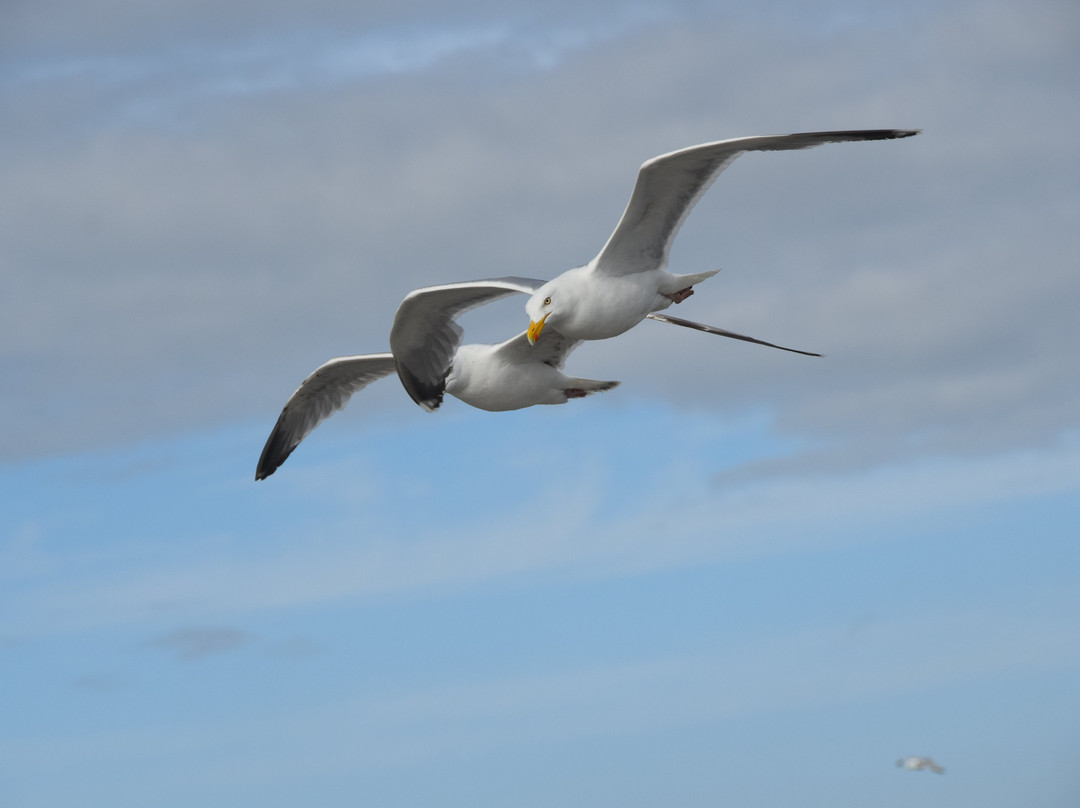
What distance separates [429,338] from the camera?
19203 millimetres

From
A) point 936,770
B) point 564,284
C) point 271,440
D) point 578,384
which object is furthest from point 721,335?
point 936,770

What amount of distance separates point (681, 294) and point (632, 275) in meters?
0.76

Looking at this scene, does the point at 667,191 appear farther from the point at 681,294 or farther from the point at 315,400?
the point at 315,400

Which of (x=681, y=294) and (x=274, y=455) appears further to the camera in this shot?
(x=274, y=455)

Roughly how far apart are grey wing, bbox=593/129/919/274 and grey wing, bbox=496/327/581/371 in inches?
98.6

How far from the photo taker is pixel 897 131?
1455 centimetres

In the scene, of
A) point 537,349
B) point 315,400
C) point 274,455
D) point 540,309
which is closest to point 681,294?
point 540,309

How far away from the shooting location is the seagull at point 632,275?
16.2m

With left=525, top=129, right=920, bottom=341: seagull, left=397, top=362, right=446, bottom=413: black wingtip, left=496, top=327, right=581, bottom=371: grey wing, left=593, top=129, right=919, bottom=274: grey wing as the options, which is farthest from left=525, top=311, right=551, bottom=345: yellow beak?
left=397, top=362, right=446, bottom=413: black wingtip

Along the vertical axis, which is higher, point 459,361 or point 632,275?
point 632,275

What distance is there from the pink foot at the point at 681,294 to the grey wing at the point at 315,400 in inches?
238

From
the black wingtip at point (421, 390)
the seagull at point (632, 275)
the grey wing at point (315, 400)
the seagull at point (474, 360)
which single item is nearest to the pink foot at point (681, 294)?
the seagull at point (632, 275)

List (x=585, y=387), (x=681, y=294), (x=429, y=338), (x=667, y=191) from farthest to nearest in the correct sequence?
(x=585, y=387), (x=429, y=338), (x=681, y=294), (x=667, y=191)

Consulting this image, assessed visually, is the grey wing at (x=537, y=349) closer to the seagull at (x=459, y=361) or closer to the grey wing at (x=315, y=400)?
the seagull at (x=459, y=361)
